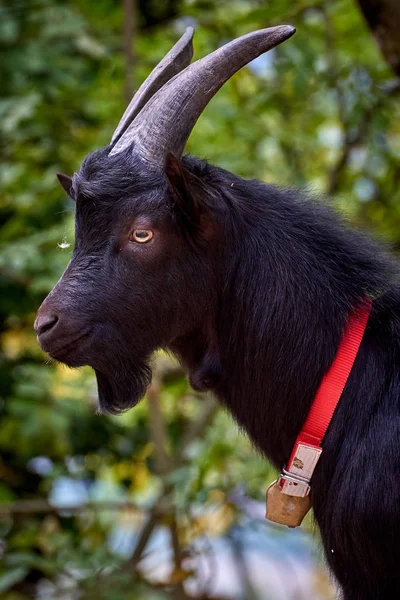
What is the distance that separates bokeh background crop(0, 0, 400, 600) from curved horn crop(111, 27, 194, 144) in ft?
5.24

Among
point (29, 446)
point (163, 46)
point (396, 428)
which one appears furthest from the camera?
point (163, 46)

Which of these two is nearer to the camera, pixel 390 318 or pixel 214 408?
pixel 390 318

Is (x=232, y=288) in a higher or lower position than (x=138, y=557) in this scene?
higher

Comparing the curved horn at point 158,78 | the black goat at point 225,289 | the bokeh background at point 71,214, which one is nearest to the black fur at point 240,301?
the black goat at point 225,289

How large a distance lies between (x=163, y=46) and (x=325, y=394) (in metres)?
3.79

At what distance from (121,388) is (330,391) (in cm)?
66

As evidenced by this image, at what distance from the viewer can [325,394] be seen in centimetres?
249

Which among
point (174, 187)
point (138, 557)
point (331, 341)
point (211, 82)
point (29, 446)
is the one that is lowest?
point (138, 557)

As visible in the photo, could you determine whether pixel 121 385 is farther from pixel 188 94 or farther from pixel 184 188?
pixel 188 94

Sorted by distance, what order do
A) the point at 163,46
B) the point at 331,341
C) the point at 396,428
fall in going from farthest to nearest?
the point at 163,46, the point at 331,341, the point at 396,428

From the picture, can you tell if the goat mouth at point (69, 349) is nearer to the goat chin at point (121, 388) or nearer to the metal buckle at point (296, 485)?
→ the goat chin at point (121, 388)

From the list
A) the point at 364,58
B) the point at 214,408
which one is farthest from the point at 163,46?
the point at 214,408

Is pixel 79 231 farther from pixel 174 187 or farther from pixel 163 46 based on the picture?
pixel 163 46

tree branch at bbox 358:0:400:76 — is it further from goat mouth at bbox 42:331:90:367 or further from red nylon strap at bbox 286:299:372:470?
goat mouth at bbox 42:331:90:367
